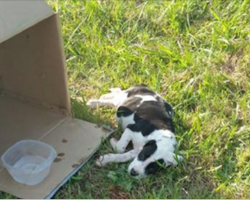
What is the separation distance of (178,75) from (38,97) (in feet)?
2.79

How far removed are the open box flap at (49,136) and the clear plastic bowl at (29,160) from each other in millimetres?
36

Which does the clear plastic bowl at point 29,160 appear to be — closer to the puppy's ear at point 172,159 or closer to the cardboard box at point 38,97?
the cardboard box at point 38,97

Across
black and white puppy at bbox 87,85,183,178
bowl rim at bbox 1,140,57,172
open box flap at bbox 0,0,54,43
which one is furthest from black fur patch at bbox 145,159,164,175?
open box flap at bbox 0,0,54,43

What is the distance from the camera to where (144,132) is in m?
2.76

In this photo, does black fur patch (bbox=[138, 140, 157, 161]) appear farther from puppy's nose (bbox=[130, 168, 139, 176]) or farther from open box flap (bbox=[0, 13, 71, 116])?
open box flap (bbox=[0, 13, 71, 116])

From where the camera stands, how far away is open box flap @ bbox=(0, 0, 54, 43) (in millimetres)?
2416

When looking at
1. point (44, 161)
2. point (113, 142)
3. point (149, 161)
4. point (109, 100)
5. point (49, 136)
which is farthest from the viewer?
point (109, 100)

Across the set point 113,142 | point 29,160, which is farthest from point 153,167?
point 29,160

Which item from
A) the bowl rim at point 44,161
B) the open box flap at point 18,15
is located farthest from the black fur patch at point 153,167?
the open box flap at point 18,15

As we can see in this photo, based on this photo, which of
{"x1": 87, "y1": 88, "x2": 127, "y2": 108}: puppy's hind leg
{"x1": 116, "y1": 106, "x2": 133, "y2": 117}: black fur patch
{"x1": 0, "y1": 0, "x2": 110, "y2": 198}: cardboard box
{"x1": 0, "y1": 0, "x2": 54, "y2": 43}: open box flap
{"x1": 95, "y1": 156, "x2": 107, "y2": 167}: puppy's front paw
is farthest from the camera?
{"x1": 87, "y1": 88, "x2": 127, "y2": 108}: puppy's hind leg

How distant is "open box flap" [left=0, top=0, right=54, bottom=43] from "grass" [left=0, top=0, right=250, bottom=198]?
0.78 meters

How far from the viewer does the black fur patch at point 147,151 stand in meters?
2.61

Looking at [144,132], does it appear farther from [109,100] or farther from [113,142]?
[109,100]

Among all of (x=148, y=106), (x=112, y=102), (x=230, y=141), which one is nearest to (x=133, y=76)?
(x=112, y=102)
